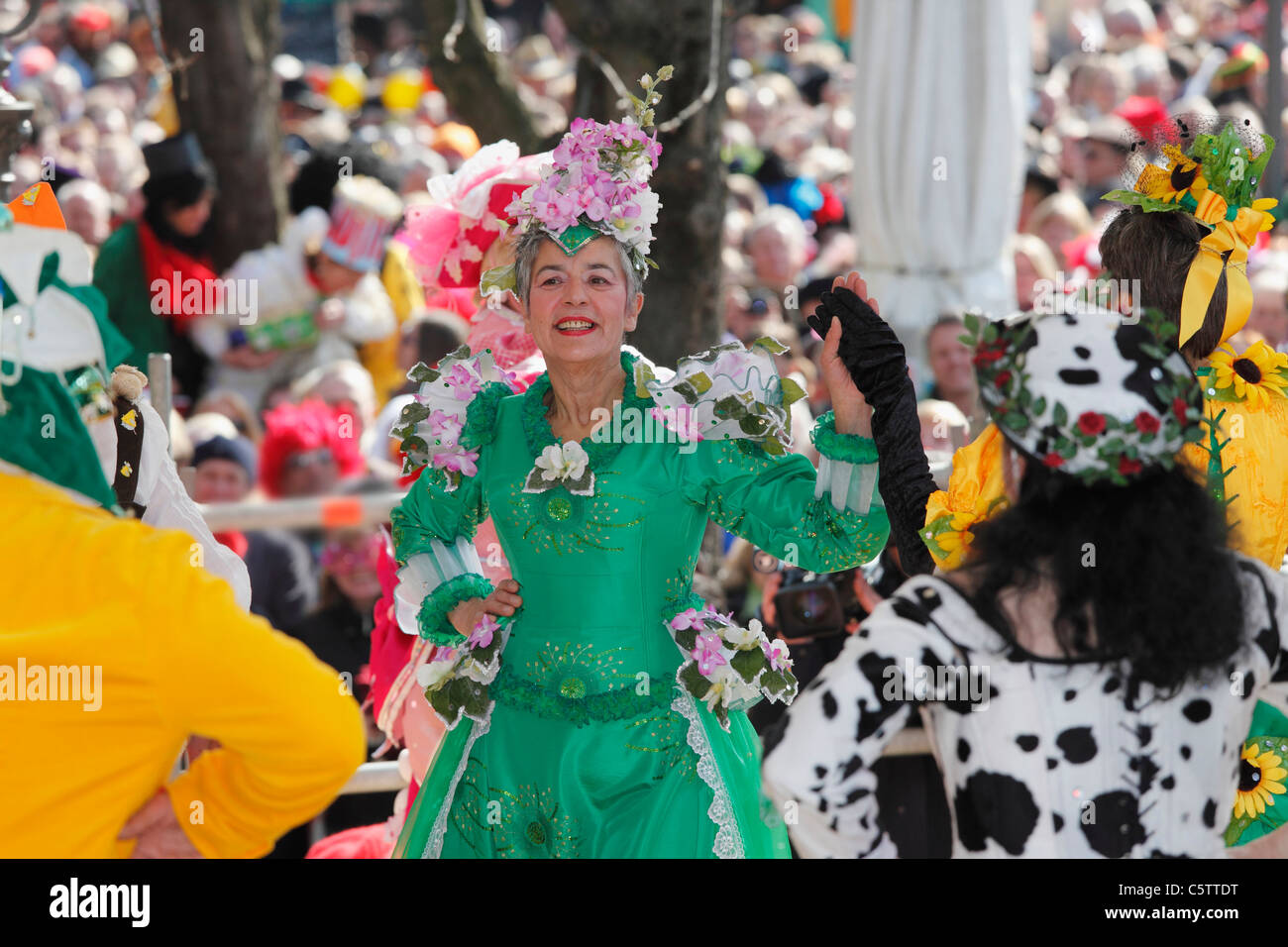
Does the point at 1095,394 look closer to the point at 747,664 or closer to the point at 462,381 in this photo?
the point at 747,664

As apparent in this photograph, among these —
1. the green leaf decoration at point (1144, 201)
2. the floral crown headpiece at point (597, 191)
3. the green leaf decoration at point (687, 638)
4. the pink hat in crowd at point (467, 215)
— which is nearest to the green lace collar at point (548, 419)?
the floral crown headpiece at point (597, 191)

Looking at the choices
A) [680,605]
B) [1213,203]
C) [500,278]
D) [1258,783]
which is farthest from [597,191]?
[1258,783]

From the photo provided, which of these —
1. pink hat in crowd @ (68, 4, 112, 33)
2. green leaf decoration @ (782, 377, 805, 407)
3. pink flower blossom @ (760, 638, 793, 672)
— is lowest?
Result: pink flower blossom @ (760, 638, 793, 672)

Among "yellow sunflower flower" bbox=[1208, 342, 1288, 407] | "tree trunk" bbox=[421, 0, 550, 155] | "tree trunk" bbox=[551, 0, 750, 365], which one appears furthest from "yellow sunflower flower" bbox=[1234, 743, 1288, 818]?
"tree trunk" bbox=[421, 0, 550, 155]

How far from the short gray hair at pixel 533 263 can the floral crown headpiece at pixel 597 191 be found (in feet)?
0.04

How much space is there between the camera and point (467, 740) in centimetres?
319

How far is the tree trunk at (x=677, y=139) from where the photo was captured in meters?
4.75

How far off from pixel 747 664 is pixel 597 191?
90cm

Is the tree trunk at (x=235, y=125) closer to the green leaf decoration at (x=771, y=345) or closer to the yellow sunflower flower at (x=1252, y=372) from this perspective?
the green leaf decoration at (x=771, y=345)

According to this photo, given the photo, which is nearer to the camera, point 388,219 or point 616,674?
point 616,674

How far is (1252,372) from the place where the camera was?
317 centimetres

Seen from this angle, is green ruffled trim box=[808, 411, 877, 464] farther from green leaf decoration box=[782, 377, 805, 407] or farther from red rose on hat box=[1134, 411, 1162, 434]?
red rose on hat box=[1134, 411, 1162, 434]

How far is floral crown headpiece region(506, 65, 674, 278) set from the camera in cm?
316

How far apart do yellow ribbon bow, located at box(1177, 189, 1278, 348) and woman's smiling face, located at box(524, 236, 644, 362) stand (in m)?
1.01
